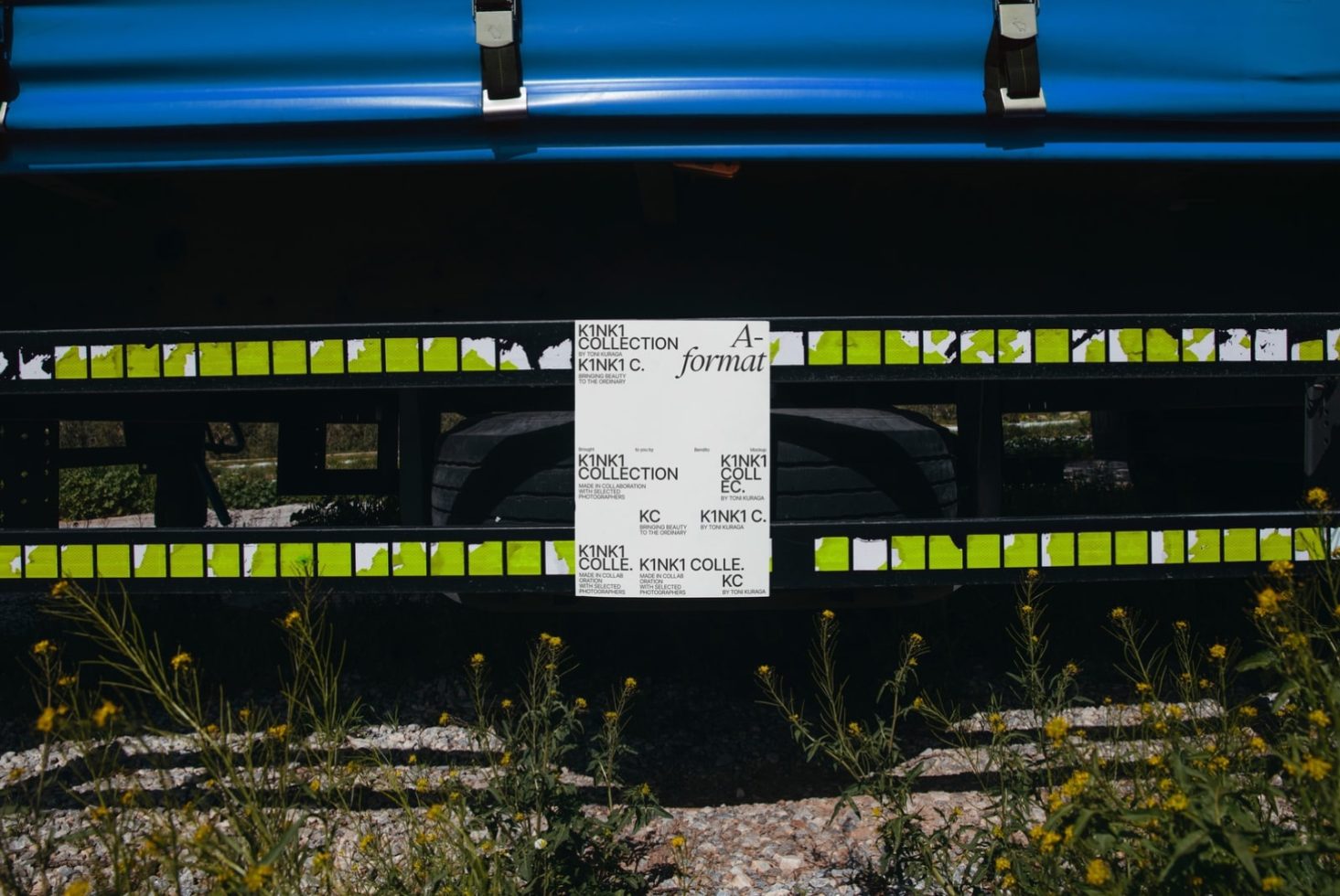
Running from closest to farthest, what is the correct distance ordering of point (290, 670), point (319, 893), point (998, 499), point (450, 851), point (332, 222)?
point (319, 893), point (450, 851), point (998, 499), point (332, 222), point (290, 670)

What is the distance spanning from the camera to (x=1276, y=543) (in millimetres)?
2135

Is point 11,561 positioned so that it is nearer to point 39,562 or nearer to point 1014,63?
point 39,562

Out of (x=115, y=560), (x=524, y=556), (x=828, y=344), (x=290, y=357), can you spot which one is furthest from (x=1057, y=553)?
(x=115, y=560)

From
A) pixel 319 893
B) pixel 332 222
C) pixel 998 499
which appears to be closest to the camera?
pixel 319 893

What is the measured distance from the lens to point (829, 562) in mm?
2098

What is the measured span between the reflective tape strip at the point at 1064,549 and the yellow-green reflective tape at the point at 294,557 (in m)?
1.18

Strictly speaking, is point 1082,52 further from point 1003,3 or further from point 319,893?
point 319,893

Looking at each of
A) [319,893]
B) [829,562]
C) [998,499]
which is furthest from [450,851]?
[998,499]

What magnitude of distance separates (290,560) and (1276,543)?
234cm

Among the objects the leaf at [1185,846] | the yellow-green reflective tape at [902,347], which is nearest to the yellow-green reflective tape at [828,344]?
the yellow-green reflective tape at [902,347]

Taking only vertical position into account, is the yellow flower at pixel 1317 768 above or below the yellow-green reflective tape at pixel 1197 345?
below

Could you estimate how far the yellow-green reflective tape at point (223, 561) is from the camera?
213cm

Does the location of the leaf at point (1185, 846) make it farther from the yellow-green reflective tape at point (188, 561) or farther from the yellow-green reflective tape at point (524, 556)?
the yellow-green reflective tape at point (188, 561)

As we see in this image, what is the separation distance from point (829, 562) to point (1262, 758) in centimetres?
112
